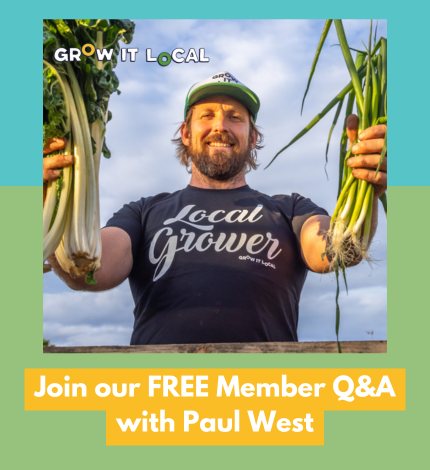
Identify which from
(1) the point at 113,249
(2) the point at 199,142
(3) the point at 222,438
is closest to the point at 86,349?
(1) the point at 113,249

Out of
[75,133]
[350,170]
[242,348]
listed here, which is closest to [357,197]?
[350,170]

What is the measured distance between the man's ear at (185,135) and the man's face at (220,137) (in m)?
0.03

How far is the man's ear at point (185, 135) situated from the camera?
321 centimetres

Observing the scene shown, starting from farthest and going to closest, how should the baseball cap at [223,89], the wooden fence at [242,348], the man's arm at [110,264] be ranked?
the baseball cap at [223,89] → the man's arm at [110,264] → the wooden fence at [242,348]

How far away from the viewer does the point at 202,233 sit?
3.00 m

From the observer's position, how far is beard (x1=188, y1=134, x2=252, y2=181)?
3.13 meters

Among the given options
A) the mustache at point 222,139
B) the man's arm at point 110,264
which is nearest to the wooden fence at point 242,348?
the man's arm at point 110,264

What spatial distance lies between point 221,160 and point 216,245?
1.70 ft

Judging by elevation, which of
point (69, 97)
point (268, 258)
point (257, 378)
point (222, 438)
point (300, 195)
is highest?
point (69, 97)

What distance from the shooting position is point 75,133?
8.34ft

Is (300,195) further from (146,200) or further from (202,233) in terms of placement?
(146,200)

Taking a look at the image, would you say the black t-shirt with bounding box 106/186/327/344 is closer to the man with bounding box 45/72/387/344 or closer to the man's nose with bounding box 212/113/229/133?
the man with bounding box 45/72/387/344

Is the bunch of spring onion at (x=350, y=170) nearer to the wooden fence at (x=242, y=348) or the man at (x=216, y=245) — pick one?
the man at (x=216, y=245)
